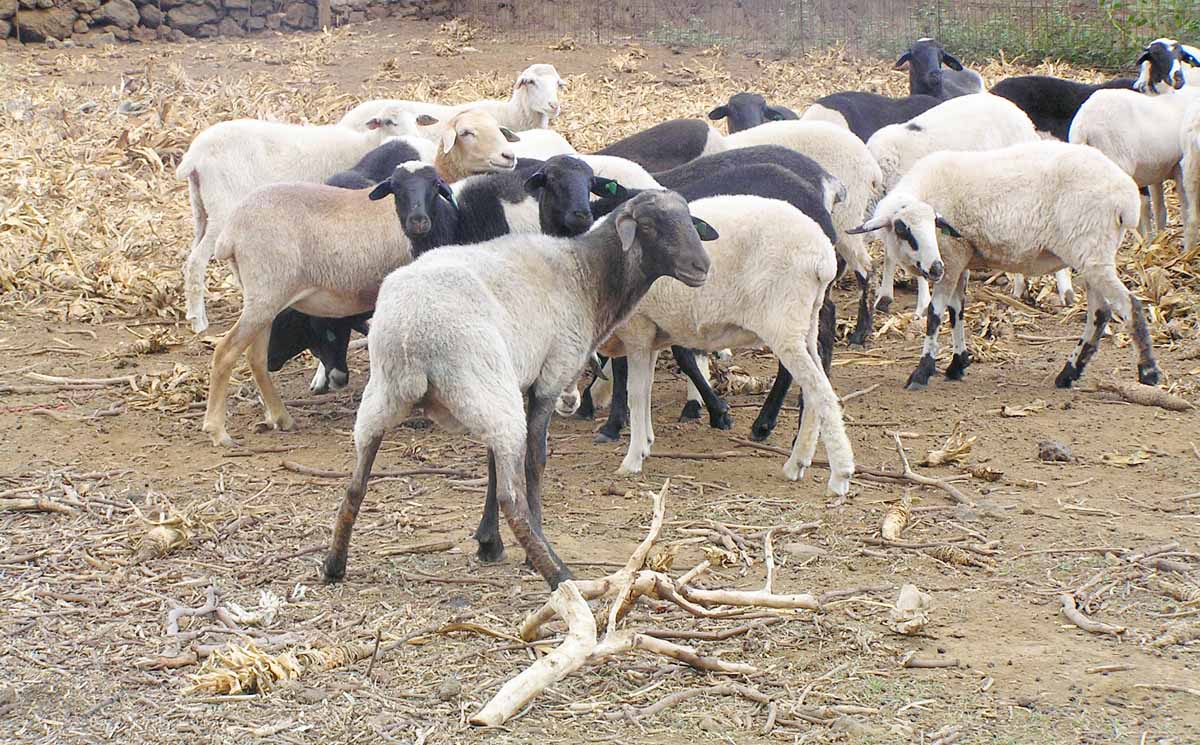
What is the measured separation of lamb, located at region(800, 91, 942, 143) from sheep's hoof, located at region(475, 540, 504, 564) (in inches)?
241

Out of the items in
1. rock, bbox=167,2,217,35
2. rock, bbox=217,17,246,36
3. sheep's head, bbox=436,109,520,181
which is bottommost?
rock, bbox=217,17,246,36

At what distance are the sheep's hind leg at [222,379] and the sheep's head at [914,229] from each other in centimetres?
336

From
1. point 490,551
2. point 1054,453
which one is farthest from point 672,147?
point 490,551

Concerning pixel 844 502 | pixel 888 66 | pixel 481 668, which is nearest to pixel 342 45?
pixel 888 66

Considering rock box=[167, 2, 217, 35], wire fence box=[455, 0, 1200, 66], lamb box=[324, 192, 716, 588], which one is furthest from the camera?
rock box=[167, 2, 217, 35]

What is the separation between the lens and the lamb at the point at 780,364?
22.0ft

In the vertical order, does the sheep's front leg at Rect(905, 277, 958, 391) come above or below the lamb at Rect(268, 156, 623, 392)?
below

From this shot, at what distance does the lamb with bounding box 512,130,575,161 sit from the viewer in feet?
26.7

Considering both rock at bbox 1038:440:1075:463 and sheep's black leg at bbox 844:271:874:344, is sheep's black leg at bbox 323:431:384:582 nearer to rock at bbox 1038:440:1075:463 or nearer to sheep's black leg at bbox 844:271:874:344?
rock at bbox 1038:440:1075:463

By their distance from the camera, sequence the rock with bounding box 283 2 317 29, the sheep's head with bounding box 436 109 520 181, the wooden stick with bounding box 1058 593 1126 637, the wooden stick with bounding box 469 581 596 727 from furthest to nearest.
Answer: the rock with bounding box 283 2 317 29
the sheep's head with bounding box 436 109 520 181
the wooden stick with bounding box 1058 593 1126 637
the wooden stick with bounding box 469 581 596 727

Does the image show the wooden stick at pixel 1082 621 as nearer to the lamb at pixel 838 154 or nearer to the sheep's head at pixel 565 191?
the sheep's head at pixel 565 191

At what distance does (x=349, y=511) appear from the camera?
15.4ft

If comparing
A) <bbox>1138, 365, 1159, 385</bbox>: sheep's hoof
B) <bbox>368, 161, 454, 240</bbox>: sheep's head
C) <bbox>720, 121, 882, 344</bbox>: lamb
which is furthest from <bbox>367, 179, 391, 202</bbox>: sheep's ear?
<bbox>1138, 365, 1159, 385</bbox>: sheep's hoof

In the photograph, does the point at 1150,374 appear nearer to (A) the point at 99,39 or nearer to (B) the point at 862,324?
(B) the point at 862,324
